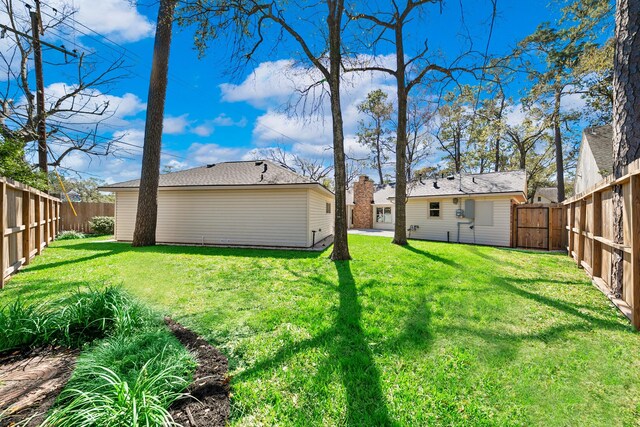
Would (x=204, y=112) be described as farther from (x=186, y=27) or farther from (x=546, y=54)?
(x=546, y=54)

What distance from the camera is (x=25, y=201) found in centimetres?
596

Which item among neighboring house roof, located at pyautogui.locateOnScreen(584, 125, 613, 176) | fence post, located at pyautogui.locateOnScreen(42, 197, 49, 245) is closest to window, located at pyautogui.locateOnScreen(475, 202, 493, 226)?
neighboring house roof, located at pyautogui.locateOnScreen(584, 125, 613, 176)

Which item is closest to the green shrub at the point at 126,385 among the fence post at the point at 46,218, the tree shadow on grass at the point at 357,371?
Answer: the tree shadow on grass at the point at 357,371

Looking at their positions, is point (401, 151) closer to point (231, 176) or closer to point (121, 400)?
point (231, 176)

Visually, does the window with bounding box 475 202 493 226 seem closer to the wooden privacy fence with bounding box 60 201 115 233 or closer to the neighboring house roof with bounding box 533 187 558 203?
the wooden privacy fence with bounding box 60 201 115 233

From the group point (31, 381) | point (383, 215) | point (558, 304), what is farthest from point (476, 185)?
point (31, 381)

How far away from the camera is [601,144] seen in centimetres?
1198

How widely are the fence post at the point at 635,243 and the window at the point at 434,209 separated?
12.2m

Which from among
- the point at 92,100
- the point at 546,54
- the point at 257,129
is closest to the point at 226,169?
the point at 92,100

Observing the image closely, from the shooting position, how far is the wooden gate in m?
11.2

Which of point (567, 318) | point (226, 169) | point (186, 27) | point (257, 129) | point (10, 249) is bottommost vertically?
point (567, 318)

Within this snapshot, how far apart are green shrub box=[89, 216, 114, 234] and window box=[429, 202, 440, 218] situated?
1808 centimetres

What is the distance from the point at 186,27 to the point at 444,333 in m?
8.23

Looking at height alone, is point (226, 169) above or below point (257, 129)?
below
